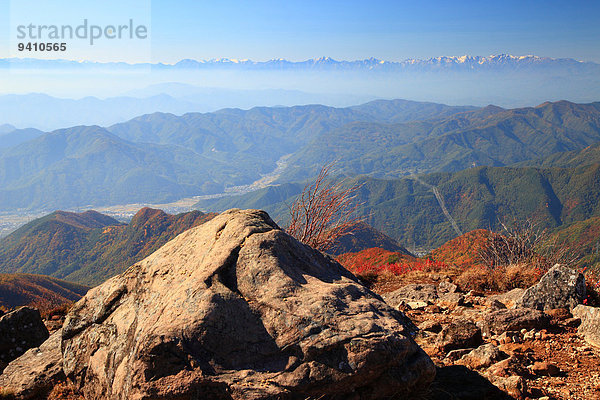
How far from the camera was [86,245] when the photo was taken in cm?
13100

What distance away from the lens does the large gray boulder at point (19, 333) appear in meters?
7.56

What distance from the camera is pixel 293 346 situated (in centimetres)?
Result: 432

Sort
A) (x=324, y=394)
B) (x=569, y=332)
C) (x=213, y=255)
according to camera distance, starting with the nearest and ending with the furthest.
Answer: (x=324, y=394)
(x=213, y=255)
(x=569, y=332)

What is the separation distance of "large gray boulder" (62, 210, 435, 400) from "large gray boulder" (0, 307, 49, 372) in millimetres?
2998

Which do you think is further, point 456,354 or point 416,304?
point 416,304

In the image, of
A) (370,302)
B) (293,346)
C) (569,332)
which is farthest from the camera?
(569,332)

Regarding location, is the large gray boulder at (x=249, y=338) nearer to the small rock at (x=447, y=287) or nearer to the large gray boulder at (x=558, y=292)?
the large gray boulder at (x=558, y=292)

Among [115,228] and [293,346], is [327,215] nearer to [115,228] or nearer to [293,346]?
[293,346]

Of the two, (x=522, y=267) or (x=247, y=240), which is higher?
(x=247, y=240)

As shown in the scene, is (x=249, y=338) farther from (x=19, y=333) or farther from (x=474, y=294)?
(x=474, y=294)

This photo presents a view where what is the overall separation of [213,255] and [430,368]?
347 centimetres

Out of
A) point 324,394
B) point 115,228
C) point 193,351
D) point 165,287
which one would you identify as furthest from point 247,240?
point 115,228

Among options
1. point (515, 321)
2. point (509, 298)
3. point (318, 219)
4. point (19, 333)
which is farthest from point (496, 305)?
point (19, 333)

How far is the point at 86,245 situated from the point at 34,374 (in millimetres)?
146192
